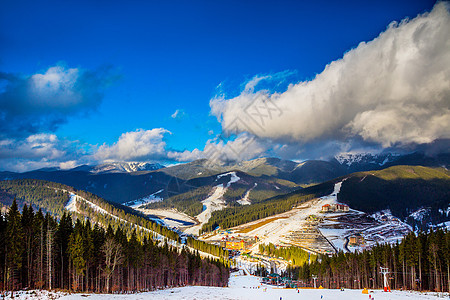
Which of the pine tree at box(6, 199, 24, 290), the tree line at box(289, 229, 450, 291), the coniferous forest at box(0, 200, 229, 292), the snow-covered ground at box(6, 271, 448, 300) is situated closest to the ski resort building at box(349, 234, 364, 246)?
the tree line at box(289, 229, 450, 291)

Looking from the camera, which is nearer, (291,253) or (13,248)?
(13,248)

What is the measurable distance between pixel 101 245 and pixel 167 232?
112 meters

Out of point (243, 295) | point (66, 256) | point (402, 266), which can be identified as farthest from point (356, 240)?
point (66, 256)

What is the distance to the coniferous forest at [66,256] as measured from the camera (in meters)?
40.9

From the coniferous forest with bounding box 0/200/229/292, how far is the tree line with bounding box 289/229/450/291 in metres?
56.7

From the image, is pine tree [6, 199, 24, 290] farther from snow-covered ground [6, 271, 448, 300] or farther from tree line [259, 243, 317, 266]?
tree line [259, 243, 317, 266]

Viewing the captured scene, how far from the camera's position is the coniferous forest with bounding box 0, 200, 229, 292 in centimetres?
4091

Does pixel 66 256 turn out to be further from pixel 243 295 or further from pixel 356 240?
pixel 356 240

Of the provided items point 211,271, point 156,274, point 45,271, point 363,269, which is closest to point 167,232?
point 211,271

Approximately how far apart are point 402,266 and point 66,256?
76.4m

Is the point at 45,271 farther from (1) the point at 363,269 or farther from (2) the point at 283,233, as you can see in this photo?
(2) the point at 283,233

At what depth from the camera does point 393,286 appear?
7575cm

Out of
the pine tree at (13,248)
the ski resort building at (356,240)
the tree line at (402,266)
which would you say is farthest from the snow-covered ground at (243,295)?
the ski resort building at (356,240)

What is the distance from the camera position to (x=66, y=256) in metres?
50.9
